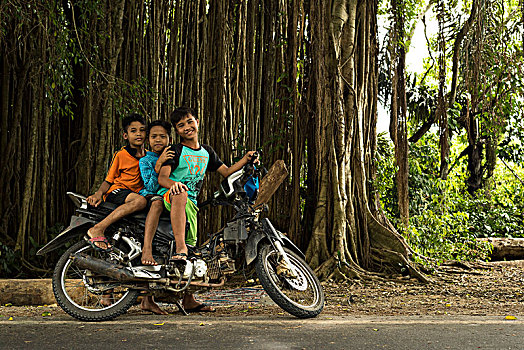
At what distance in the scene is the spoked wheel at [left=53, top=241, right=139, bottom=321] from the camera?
135 inches

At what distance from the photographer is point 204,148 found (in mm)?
3908

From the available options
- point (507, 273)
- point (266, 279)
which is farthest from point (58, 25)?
point (507, 273)

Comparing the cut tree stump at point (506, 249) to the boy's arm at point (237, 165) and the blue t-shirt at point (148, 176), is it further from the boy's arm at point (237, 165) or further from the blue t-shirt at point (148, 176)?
the blue t-shirt at point (148, 176)

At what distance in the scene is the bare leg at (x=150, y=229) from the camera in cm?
351

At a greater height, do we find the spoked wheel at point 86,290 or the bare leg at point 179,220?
→ the bare leg at point 179,220

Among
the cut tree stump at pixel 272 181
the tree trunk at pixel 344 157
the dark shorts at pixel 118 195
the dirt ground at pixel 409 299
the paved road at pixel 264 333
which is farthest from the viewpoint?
the tree trunk at pixel 344 157

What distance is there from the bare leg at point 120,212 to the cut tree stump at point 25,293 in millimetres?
1476

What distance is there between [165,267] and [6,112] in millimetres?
3604

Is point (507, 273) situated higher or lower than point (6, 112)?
lower

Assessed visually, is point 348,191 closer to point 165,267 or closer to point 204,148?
point 204,148

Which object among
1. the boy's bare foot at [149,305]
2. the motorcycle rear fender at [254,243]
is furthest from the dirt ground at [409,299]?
the motorcycle rear fender at [254,243]

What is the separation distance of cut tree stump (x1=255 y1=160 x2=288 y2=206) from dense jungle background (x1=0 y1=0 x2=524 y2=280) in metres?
→ 0.98

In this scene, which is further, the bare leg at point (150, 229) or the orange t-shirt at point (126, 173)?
the orange t-shirt at point (126, 173)

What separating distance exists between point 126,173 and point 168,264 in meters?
0.76
